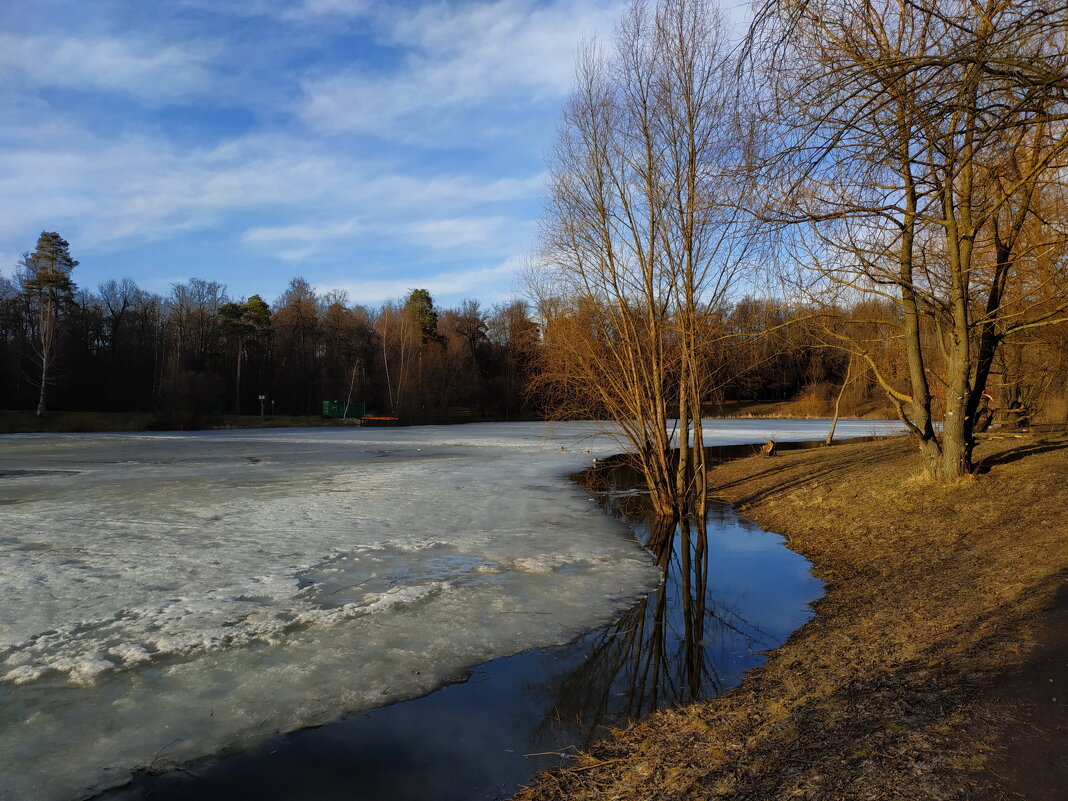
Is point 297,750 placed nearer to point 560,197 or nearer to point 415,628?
Answer: point 415,628

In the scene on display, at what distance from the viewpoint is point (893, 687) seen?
394 cm

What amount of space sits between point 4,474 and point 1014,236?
71.0ft

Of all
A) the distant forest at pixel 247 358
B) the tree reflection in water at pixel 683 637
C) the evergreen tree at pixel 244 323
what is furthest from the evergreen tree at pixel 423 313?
the tree reflection in water at pixel 683 637

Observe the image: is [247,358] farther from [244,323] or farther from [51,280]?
[51,280]

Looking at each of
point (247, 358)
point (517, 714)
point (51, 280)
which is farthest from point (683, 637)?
point (247, 358)

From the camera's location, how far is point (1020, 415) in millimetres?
18453

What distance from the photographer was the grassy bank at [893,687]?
118 inches

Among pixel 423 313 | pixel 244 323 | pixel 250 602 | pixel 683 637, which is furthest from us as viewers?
pixel 423 313

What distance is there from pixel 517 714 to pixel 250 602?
11.1ft

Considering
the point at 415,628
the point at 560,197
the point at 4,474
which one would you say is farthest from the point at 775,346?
the point at 4,474

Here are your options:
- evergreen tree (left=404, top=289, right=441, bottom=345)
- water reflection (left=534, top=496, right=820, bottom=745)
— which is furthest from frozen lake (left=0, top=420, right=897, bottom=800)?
evergreen tree (left=404, top=289, right=441, bottom=345)

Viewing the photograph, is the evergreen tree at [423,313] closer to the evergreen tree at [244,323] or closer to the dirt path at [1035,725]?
the evergreen tree at [244,323]

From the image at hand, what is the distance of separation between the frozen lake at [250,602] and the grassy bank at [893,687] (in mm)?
1879

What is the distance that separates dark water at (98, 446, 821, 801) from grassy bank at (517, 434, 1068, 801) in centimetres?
31
